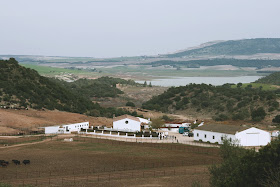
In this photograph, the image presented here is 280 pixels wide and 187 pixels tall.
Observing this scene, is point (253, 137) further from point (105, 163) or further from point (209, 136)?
point (105, 163)

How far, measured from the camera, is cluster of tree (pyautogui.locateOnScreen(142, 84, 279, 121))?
274 feet

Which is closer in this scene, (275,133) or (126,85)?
(275,133)

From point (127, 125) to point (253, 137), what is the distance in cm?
1828

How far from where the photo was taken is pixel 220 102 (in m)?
98.8

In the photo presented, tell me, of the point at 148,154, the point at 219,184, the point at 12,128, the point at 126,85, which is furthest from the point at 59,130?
the point at 126,85

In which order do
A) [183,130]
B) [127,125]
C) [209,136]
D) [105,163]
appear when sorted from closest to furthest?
[105,163], [209,136], [127,125], [183,130]

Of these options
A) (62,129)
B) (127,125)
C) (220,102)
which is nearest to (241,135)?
(127,125)

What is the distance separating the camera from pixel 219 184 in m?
25.2

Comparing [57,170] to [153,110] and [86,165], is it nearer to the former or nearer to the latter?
[86,165]

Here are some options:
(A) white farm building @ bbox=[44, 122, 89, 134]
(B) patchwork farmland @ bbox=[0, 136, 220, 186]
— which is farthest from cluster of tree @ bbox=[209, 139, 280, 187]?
(A) white farm building @ bbox=[44, 122, 89, 134]

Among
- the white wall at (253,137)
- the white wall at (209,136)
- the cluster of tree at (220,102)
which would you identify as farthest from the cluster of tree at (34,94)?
the white wall at (253,137)

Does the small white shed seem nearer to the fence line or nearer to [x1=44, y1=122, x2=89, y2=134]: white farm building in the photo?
[x1=44, y1=122, x2=89, y2=134]: white farm building

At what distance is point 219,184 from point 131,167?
44.3 feet

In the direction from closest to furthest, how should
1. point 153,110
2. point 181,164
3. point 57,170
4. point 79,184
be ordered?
point 79,184, point 57,170, point 181,164, point 153,110
